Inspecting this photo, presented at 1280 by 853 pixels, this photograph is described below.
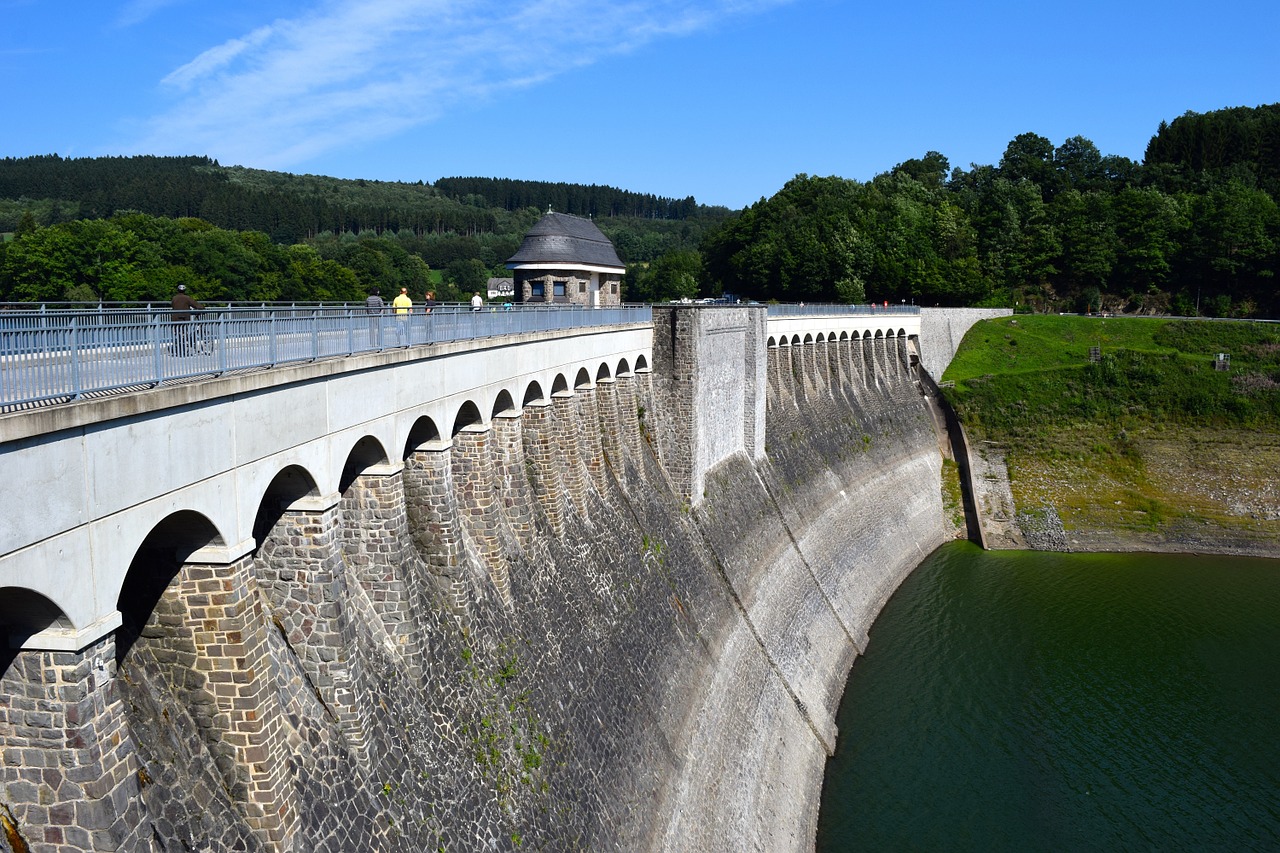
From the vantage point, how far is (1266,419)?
5581 centimetres

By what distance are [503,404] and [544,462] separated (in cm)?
191

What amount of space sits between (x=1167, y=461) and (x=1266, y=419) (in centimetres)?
656

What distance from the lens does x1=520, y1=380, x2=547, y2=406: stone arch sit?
23234mm

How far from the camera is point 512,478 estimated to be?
810 inches

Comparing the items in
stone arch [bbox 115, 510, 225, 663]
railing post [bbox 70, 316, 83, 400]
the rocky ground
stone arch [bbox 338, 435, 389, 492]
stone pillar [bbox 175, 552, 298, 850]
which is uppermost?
railing post [bbox 70, 316, 83, 400]

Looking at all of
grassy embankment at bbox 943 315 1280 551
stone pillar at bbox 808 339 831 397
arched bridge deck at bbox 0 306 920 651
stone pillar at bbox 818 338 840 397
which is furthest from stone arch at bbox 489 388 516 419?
grassy embankment at bbox 943 315 1280 551

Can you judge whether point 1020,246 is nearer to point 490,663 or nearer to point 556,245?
point 556,245

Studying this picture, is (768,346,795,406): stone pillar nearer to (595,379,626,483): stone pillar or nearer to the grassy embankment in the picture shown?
the grassy embankment

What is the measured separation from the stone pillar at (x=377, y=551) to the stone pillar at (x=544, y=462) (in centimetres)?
710

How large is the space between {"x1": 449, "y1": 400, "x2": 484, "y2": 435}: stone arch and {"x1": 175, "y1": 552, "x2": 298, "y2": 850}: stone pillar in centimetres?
806

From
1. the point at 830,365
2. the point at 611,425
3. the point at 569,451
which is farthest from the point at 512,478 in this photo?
the point at 830,365

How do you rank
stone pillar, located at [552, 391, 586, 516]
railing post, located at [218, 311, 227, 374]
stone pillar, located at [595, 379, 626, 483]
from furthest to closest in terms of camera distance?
stone pillar, located at [595, 379, 626, 483], stone pillar, located at [552, 391, 586, 516], railing post, located at [218, 311, 227, 374]

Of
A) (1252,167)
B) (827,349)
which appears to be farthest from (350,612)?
(1252,167)

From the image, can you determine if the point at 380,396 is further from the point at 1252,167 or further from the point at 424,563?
the point at 1252,167
